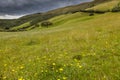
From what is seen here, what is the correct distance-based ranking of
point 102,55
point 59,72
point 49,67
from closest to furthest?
A: point 59,72, point 49,67, point 102,55

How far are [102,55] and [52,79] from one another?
4823mm

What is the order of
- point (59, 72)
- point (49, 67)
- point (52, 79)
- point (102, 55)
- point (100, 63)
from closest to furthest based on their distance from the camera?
point (52, 79) < point (59, 72) < point (49, 67) < point (100, 63) < point (102, 55)

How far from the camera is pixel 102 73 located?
8461mm

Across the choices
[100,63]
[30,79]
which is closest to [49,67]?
[30,79]

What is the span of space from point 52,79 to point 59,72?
698 mm

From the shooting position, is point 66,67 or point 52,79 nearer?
point 52,79

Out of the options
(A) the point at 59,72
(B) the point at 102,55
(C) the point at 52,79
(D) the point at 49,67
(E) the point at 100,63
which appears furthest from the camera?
(B) the point at 102,55

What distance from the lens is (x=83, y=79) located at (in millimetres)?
7941

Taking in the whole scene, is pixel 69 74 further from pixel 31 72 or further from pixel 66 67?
pixel 31 72

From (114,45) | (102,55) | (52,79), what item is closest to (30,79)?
(52,79)

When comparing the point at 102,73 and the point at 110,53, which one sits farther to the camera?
the point at 110,53

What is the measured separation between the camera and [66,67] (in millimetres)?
8789

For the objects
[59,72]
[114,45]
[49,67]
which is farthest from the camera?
[114,45]

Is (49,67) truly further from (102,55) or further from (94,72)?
(102,55)
